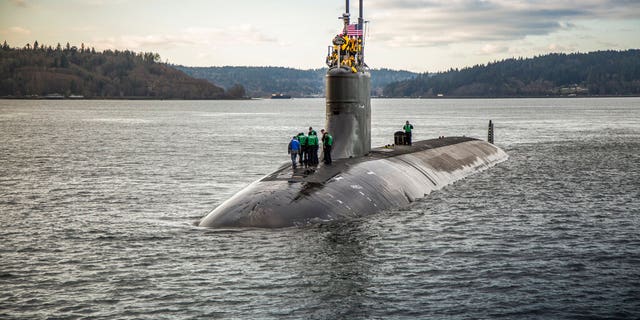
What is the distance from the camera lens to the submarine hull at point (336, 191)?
24.8m

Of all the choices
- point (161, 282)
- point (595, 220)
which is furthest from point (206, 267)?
point (595, 220)

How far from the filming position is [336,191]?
26922 millimetres

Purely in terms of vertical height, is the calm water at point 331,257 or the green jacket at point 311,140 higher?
the green jacket at point 311,140

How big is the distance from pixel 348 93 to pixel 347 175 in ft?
Result: 14.8

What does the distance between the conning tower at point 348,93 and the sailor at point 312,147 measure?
69.0 inches

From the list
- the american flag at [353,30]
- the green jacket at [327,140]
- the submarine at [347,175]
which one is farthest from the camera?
the american flag at [353,30]

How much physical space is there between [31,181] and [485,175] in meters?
25.2

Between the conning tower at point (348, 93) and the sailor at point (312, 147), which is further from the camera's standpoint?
the conning tower at point (348, 93)

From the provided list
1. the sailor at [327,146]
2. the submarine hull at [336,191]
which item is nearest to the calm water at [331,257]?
the submarine hull at [336,191]

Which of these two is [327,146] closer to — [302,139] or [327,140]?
[327,140]

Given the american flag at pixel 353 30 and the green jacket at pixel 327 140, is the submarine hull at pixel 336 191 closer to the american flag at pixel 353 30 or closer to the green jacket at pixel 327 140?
the green jacket at pixel 327 140

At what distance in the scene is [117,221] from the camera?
2897 centimetres

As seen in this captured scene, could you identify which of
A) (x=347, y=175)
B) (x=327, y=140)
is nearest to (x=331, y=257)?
(x=347, y=175)

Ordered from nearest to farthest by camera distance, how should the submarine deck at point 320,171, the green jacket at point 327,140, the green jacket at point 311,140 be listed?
the submarine deck at point 320,171
the green jacket at point 311,140
the green jacket at point 327,140
